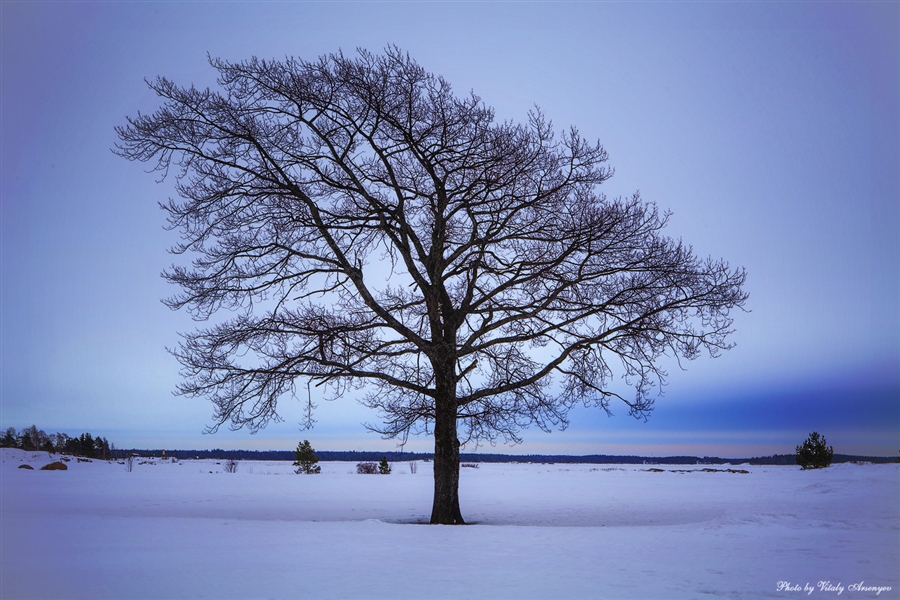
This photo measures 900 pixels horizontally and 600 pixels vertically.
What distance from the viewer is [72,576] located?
22.9 ft

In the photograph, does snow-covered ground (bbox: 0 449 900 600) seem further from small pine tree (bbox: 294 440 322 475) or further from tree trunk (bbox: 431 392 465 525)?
small pine tree (bbox: 294 440 322 475)

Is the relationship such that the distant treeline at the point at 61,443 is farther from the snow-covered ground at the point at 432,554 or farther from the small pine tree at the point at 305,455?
the snow-covered ground at the point at 432,554

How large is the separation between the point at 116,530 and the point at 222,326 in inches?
162

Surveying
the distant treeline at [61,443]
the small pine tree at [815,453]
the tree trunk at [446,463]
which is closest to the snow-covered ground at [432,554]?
the tree trunk at [446,463]

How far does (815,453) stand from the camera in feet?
119

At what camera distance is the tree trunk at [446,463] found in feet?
42.4

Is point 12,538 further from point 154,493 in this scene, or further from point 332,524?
point 154,493

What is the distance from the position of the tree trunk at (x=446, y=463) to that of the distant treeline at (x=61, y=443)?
51.0m

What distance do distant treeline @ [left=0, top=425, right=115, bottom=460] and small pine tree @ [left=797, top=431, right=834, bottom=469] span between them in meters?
54.9

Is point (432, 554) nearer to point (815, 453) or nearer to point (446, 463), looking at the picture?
point (446, 463)

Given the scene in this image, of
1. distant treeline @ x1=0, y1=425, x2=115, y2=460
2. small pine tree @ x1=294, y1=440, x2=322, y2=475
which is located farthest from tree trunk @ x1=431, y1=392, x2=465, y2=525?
distant treeline @ x1=0, y1=425, x2=115, y2=460

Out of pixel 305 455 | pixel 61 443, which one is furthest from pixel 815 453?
pixel 61 443

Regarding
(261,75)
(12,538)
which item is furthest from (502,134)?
(12,538)

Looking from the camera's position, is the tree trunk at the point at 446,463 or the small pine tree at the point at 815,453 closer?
the tree trunk at the point at 446,463
